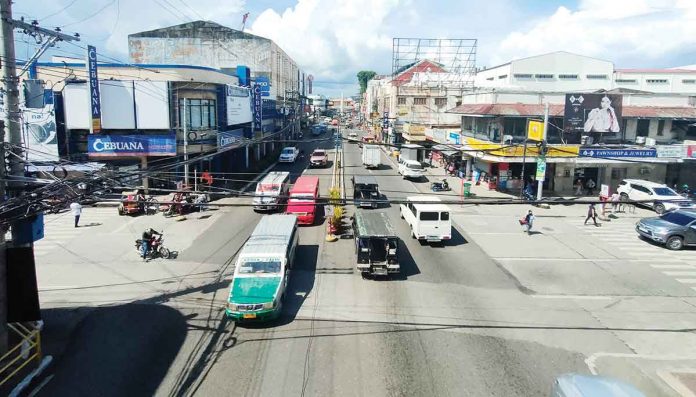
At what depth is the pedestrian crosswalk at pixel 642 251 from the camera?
20234 millimetres

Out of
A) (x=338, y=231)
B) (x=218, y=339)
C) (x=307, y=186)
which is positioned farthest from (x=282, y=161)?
(x=218, y=339)

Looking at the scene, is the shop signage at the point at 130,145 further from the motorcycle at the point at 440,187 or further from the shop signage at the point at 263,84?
the shop signage at the point at 263,84

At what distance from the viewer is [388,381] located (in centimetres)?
1157

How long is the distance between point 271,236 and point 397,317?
581 cm

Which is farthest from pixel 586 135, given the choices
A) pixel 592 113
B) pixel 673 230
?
pixel 673 230

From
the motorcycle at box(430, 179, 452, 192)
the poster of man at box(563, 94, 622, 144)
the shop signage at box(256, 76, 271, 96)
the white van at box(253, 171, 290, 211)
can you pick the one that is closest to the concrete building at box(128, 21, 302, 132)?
the shop signage at box(256, 76, 271, 96)

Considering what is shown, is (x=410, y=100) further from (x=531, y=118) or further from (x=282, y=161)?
(x=531, y=118)

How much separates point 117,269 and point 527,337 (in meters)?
15.2

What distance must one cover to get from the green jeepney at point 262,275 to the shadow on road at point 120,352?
1.80 m

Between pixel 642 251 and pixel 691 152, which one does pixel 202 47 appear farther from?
pixel 642 251

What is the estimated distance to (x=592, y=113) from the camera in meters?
35.2

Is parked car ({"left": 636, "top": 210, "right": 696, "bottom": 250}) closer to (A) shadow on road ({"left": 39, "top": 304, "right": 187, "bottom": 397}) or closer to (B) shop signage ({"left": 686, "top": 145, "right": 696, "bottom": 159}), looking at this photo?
(B) shop signage ({"left": 686, "top": 145, "right": 696, "bottom": 159})

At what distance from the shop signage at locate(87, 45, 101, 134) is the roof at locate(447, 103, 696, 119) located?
2670 cm

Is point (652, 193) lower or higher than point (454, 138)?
lower
